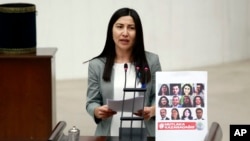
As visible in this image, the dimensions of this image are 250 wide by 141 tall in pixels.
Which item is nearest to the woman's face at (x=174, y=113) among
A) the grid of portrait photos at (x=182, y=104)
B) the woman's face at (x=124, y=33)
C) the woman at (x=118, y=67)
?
the grid of portrait photos at (x=182, y=104)

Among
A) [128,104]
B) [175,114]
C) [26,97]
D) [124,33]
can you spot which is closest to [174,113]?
[175,114]

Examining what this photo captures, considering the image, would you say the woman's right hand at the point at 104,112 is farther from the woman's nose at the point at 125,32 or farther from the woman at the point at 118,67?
the woman's nose at the point at 125,32

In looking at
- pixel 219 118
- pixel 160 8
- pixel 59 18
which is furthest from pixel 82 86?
pixel 219 118

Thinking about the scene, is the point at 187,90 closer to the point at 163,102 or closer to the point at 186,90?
the point at 186,90

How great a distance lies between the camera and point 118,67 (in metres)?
4.17

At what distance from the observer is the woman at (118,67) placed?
4098 mm

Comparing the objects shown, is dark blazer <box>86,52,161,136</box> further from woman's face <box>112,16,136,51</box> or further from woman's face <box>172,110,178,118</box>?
woman's face <box>172,110,178,118</box>

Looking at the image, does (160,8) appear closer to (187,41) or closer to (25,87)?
(187,41)

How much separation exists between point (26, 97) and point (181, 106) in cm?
169

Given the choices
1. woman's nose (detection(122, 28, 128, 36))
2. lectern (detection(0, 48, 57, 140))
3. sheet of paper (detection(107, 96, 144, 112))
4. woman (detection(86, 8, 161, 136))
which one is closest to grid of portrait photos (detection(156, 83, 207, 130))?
sheet of paper (detection(107, 96, 144, 112))

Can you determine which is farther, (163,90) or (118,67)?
(118,67)

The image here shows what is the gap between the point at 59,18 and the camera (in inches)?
350

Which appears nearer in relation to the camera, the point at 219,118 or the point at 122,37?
the point at 122,37

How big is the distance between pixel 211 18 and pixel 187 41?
0.55 meters
